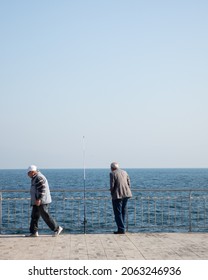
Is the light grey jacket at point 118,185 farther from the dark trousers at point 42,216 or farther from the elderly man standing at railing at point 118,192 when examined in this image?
the dark trousers at point 42,216

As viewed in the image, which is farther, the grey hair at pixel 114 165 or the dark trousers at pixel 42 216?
the grey hair at pixel 114 165

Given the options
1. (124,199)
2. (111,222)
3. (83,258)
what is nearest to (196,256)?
(83,258)

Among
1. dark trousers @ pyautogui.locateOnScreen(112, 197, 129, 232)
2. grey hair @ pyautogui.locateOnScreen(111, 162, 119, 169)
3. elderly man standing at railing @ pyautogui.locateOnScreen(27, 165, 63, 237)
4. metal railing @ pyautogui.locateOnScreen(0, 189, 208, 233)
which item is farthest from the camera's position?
metal railing @ pyautogui.locateOnScreen(0, 189, 208, 233)

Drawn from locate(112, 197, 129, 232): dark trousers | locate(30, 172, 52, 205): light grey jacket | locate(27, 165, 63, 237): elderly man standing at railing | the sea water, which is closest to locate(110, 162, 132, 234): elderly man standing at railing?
locate(112, 197, 129, 232): dark trousers

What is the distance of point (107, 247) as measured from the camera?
32.4 feet

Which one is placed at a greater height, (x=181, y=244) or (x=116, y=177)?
(x=116, y=177)

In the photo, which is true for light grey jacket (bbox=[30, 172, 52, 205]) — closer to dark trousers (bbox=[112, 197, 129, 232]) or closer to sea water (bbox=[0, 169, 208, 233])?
sea water (bbox=[0, 169, 208, 233])

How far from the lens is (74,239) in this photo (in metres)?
10.9

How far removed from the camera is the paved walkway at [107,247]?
8953mm

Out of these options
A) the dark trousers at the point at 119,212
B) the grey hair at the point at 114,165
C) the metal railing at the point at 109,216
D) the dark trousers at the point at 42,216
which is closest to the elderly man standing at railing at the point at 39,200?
the dark trousers at the point at 42,216

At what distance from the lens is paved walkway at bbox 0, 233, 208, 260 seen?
8.95 meters
